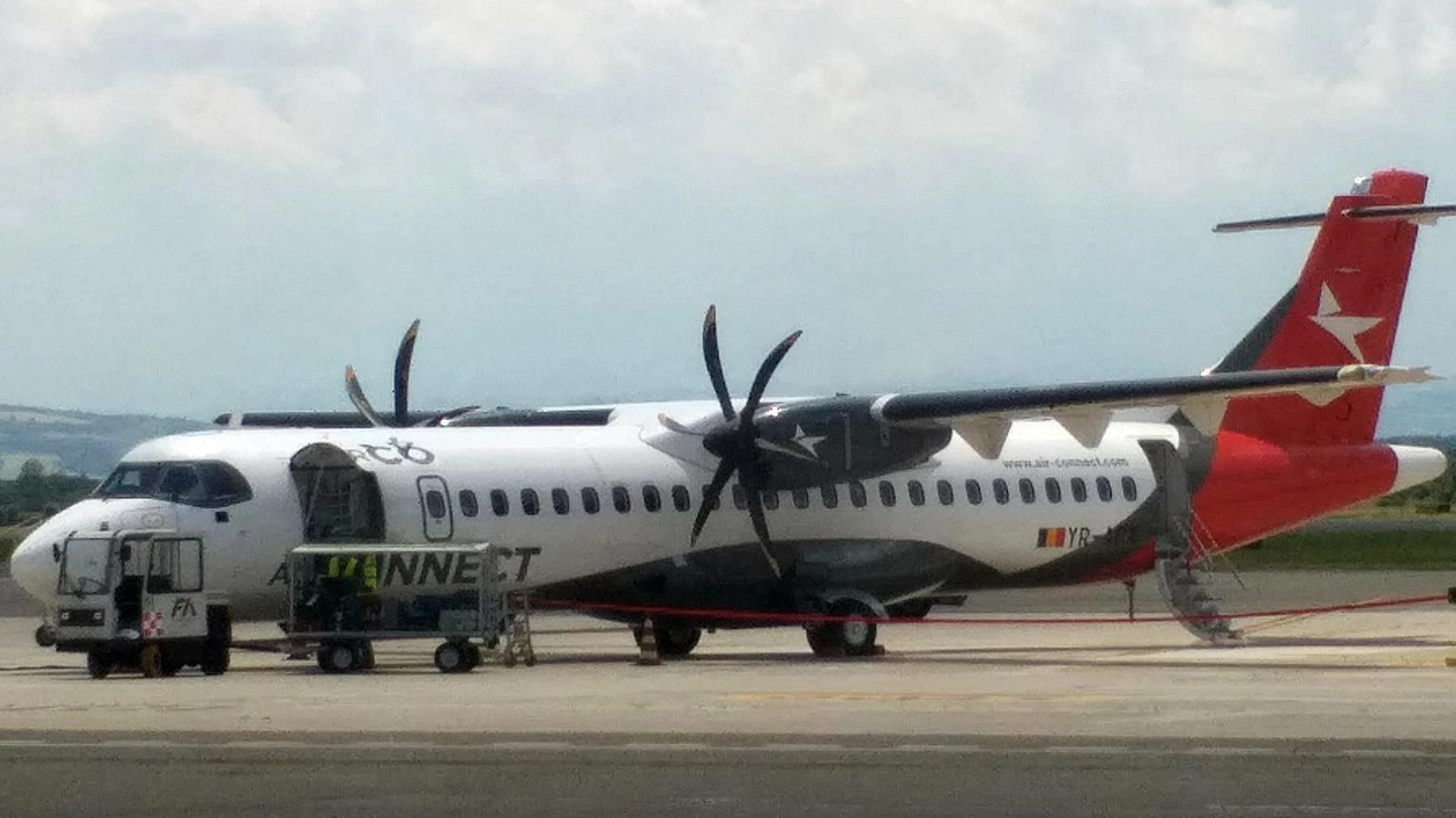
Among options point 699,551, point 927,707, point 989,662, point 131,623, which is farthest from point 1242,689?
point 131,623

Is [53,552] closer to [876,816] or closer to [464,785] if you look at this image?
[464,785]

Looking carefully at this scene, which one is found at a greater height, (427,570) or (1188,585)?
(427,570)

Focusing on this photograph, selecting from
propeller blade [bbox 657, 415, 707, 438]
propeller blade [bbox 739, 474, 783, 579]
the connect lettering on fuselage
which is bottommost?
the connect lettering on fuselage

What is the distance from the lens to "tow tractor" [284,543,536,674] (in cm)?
2583

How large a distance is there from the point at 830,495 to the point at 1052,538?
322 centimetres

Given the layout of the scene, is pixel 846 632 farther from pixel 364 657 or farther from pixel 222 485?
pixel 222 485

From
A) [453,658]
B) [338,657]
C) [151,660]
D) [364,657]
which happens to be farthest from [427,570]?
[151,660]

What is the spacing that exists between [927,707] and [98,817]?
900 centimetres

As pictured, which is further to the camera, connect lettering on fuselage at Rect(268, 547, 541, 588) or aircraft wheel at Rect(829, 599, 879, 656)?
aircraft wheel at Rect(829, 599, 879, 656)

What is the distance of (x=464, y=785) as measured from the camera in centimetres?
1419

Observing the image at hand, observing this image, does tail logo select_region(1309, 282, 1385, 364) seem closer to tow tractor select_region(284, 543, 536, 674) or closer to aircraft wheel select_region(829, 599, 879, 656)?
aircraft wheel select_region(829, 599, 879, 656)

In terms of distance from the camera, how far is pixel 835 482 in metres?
29.8

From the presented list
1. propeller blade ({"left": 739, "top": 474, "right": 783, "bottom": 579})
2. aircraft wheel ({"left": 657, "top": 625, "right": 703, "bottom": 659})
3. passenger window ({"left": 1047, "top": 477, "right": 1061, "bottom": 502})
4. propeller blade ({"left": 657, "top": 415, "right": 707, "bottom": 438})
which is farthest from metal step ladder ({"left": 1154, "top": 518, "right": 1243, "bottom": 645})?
propeller blade ({"left": 657, "top": 415, "right": 707, "bottom": 438})

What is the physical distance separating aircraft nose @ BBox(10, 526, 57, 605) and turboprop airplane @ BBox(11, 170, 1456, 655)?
0.09 feet
